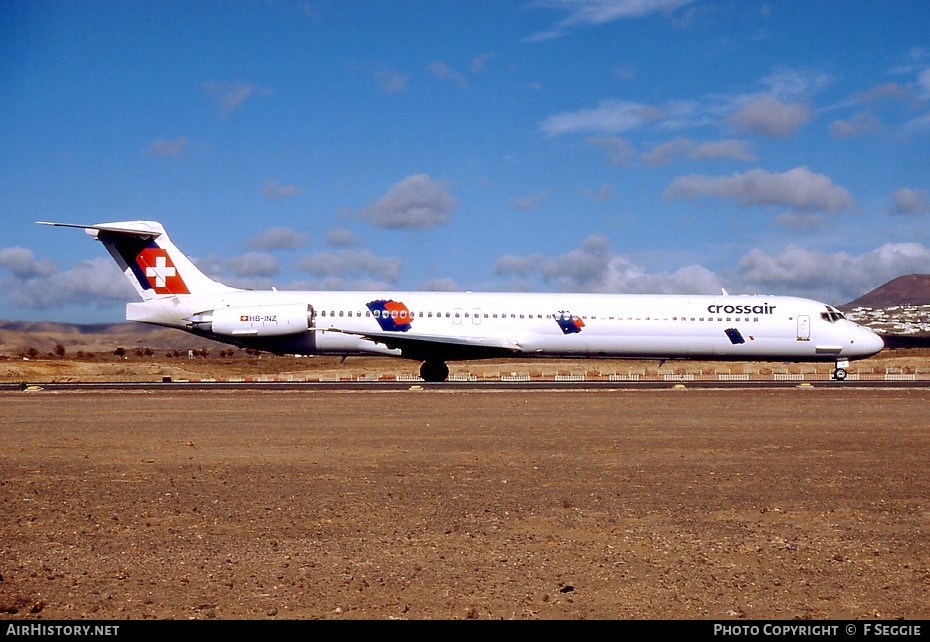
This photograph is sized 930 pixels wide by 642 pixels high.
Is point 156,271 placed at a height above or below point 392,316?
above

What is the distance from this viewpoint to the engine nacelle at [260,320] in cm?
3281

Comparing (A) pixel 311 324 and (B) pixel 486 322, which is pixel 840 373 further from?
(A) pixel 311 324

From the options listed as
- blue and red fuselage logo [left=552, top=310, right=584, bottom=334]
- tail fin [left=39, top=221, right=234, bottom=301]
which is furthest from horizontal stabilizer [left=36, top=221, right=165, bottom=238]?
blue and red fuselage logo [left=552, top=310, right=584, bottom=334]

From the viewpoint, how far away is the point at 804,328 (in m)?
32.7

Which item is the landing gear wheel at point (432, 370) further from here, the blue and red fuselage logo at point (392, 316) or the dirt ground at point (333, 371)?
the dirt ground at point (333, 371)

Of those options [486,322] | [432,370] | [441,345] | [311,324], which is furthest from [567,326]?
[311,324]

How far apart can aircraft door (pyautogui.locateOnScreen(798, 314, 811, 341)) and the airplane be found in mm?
38

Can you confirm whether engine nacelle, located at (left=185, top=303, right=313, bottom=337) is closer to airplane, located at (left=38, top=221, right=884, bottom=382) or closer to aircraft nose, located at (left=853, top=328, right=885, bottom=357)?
airplane, located at (left=38, top=221, right=884, bottom=382)

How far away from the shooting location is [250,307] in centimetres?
3359

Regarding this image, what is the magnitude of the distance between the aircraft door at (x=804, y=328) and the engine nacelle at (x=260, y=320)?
18.5 metres

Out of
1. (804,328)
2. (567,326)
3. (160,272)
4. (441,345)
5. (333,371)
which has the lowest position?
(333,371)

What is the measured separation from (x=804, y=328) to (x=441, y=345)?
1369 cm

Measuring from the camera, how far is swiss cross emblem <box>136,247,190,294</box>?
34.1 metres
